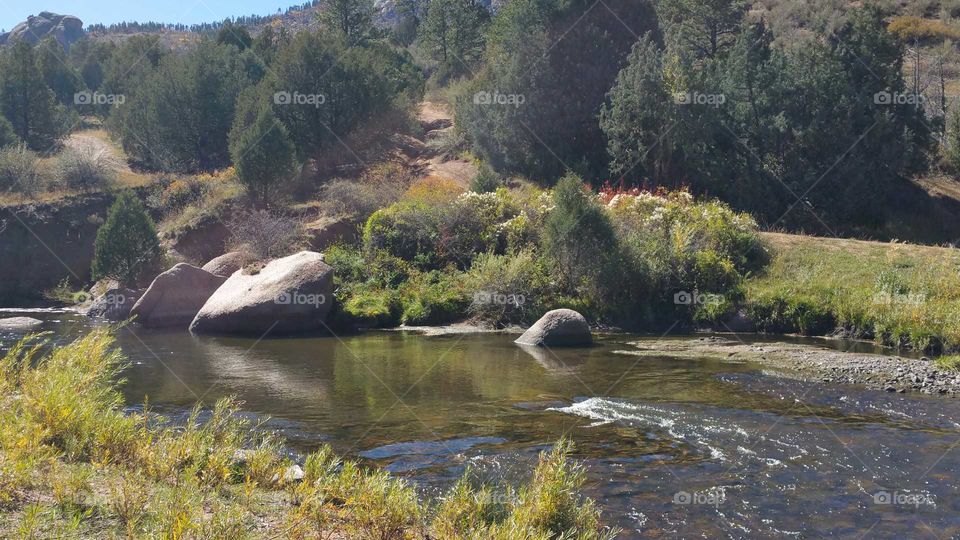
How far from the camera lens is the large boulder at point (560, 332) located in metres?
18.5

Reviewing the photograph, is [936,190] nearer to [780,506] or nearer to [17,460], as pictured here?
[780,506]

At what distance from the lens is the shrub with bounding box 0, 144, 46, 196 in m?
32.8

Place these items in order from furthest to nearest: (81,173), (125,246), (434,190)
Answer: (81,173) → (434,190) → (125,246)

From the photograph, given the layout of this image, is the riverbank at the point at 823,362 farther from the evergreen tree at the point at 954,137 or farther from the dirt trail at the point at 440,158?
the evergreen tree at the point at 954,137

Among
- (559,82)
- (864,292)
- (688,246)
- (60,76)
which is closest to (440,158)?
(559,82)

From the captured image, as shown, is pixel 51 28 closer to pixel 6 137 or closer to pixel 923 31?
pixel 6 137

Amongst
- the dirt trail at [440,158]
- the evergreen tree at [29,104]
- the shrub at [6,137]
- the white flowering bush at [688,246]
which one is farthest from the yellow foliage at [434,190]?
the evergreen tree at [29,104]

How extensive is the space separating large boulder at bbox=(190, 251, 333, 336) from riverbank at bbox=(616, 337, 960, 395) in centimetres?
829

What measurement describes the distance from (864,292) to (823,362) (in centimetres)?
485

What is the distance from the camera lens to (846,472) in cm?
944

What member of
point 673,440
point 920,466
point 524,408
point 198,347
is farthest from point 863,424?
point 198,347

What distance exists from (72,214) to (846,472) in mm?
30023

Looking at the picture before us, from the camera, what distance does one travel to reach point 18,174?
32.9m

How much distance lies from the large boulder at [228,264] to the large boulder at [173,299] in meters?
1.49
